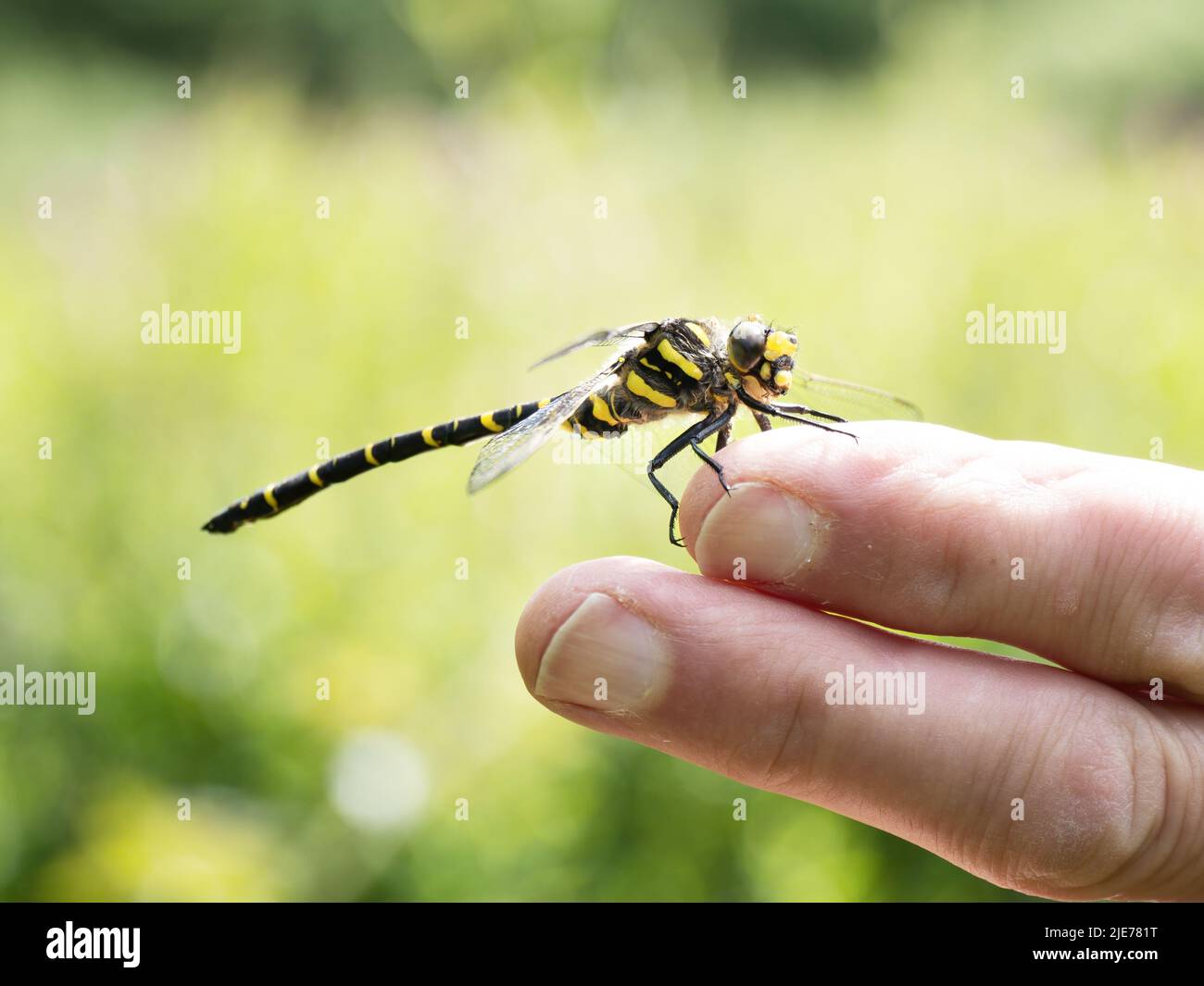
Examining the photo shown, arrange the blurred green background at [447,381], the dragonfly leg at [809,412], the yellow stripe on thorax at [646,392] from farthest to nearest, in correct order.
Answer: the blurred green background at [447,381], the yellow stripe on thorax at [646,392], the dragonfly leg at [809,412]

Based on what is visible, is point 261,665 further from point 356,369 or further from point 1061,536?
point 1061,536

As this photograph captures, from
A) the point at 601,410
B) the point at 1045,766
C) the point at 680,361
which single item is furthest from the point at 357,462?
the point at 1045,766

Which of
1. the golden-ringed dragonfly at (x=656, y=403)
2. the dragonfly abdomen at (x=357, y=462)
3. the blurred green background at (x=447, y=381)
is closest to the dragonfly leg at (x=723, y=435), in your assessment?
the golden-ringed dragonfly at (x=656, y=403)

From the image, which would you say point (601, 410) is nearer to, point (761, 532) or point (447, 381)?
point (761, 532)

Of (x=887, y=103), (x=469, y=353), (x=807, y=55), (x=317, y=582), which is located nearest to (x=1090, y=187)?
(x=887, y=103)

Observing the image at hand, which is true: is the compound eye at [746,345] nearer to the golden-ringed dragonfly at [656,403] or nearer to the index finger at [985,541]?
the golden-ringed dragonfly at [656,403]
